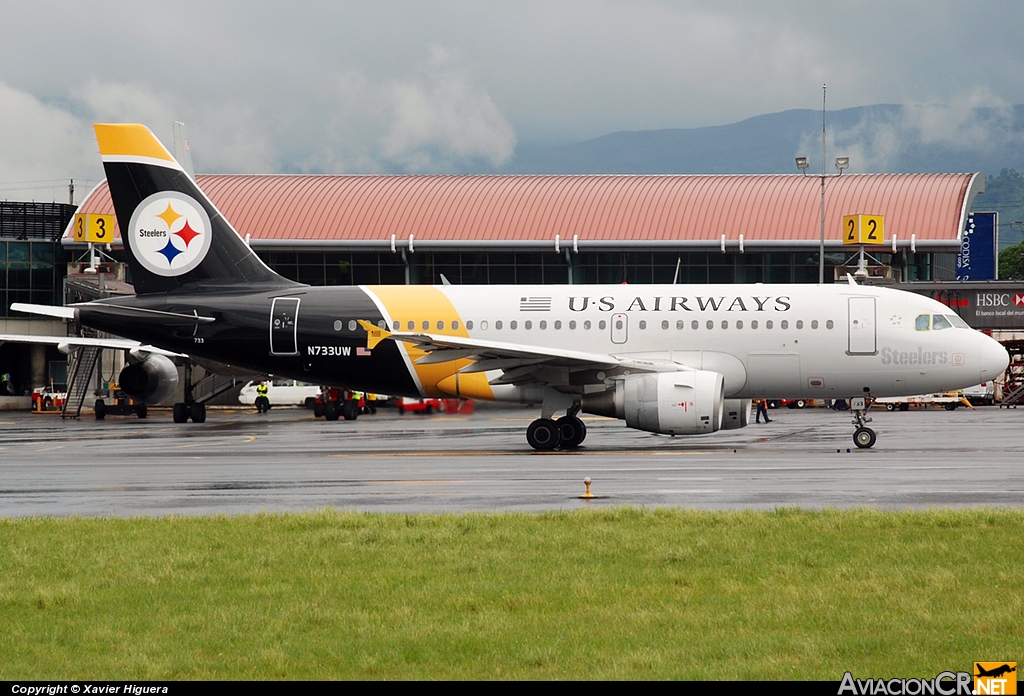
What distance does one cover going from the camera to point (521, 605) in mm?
8695

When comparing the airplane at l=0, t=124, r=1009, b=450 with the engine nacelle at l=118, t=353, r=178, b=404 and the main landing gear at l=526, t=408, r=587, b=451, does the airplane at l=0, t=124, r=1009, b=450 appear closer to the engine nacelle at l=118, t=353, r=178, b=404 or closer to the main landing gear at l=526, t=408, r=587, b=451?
the main landing gear at l=526, t=408, r=587, b=451

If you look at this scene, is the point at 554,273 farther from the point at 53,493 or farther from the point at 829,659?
the point at 829,659

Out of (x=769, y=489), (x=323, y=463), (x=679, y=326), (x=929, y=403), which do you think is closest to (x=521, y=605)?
(x=769, y=489)

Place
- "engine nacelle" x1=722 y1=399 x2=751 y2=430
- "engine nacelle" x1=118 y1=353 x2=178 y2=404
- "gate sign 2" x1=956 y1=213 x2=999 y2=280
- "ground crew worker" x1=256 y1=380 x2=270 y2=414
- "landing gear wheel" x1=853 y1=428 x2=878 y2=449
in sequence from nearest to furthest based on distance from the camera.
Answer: "landing gear wheel" x1=853 y1=428 x2=878 y2=449 < "engine nacelle" x1=722 y1=399 x2=751 y2=430 < "engine nacelle" x1=118 y1=353 x2=178 y2=404 < "ground crew worker" x1=256 y1=380 x2=270 y2=414 < "gate sign 2" x1=956 y1=213 x2=999 y2=280

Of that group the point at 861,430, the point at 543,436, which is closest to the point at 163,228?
the point at 543,436

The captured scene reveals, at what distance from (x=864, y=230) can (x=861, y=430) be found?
37.3 m

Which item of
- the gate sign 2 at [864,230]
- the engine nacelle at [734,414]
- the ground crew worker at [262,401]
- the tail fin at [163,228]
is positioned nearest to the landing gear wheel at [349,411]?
the ground crew worker at [262,401]

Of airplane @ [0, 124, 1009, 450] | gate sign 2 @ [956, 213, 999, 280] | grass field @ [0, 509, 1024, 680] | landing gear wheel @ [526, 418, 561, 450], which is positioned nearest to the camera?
grass field @ [0, 509, 1024, 680]

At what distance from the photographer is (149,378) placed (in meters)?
38.7

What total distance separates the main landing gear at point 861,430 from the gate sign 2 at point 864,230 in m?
36.1

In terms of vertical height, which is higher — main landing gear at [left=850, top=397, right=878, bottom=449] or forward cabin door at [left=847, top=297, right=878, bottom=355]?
forward cabin door at [left=847, top=297, right=878, bottom=355]

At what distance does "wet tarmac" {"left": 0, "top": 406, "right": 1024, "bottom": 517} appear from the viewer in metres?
15.3

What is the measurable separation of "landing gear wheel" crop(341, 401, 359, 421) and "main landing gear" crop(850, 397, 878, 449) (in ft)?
75.9

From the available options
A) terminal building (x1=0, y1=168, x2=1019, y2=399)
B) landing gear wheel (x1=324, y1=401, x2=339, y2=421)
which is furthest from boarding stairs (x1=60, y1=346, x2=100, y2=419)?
landing gear wheel (x1=324, y1=401, x2=339, y2=421)
